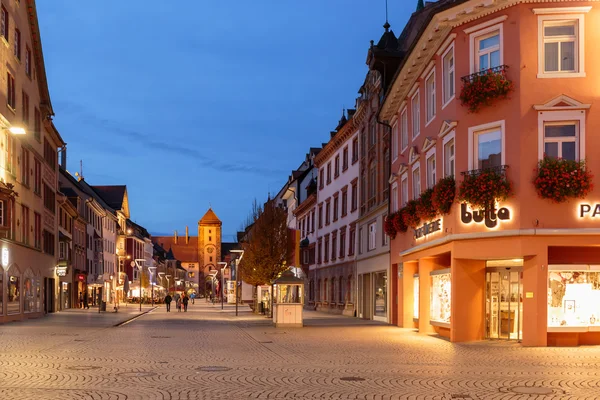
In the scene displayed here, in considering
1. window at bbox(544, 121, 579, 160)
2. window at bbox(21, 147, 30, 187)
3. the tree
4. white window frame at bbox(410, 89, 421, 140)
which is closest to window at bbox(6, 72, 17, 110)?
window at bbox(21, 147, 30, 187)

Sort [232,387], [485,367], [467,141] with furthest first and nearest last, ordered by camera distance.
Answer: [467,141] → [485,367] → [232,387]

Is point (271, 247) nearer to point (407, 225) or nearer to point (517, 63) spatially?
point (407, 225)

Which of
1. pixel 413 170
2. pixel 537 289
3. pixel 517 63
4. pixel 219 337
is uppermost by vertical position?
pixel 517 63

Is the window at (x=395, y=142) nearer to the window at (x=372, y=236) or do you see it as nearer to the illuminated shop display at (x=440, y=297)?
the window at (x=372, y=236)

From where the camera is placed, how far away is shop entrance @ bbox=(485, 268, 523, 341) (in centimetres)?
2515

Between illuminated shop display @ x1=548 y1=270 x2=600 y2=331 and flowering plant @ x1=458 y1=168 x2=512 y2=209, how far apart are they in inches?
102

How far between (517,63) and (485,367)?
31.4ft

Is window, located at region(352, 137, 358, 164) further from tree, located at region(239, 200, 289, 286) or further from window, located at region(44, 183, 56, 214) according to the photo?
window, located at region(44, 183, 56, 214)

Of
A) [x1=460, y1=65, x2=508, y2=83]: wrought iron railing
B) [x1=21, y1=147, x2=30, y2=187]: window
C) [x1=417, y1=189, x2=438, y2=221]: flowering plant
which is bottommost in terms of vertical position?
[x1=417, y1=189, x2=438, y2=221]: flowering plant

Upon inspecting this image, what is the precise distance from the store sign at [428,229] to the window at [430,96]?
385 cm

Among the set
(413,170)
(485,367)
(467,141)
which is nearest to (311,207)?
(413,170)

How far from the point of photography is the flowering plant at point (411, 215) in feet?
98.6

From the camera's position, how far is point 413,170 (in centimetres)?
3250

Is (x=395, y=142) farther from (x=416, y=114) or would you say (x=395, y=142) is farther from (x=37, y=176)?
(x=37, y=176)
